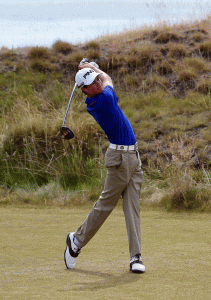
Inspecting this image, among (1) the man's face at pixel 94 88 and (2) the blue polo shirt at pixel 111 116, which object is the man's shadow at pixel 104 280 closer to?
(2) the blue polo shirt at pixel 111 116

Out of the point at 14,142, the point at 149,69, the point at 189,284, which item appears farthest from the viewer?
the point at 149,69

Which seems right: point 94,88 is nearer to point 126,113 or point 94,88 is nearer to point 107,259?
point 107,259

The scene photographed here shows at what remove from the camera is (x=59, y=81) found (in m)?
18.7

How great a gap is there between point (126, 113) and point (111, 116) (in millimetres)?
10100

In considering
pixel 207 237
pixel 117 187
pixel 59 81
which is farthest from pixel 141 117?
pixel 117 187

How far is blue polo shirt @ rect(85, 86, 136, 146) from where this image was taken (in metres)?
5.14

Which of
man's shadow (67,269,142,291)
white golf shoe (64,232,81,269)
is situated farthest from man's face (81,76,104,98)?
man's shadow (67,269,142,291)

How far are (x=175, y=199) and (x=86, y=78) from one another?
193 inches

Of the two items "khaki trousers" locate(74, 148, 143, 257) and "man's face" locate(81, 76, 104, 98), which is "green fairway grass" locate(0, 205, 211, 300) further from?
"man's face" locate(81, 76, 104, 98)

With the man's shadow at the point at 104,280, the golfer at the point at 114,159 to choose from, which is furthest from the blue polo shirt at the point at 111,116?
the man's shadow at the point at 104,280

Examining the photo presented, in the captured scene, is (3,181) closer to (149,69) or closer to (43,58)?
(149,69)

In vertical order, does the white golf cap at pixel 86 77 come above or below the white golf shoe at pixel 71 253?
above

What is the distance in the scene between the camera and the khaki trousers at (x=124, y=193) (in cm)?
532

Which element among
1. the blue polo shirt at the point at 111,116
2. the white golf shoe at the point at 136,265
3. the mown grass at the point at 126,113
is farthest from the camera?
the mown grass at the point at 126,113
